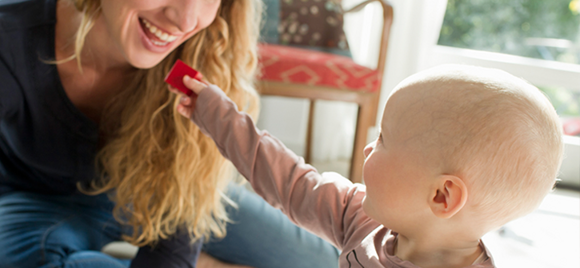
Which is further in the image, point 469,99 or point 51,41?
point 51,41

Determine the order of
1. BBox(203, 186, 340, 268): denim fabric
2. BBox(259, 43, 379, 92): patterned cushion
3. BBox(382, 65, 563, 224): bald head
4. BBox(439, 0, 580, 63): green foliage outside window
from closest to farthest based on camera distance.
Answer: BBox(382, 65, 563, 224): bald head
BBox(203, 186, 340, 268): denim fabric
BBox(259, 43, 379, 92): patterned cushion
BBox(439, 0, 580, 63): green foliage outside window

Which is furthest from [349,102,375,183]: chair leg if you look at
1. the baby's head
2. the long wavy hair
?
the baby's head

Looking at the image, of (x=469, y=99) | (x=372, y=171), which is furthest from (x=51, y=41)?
(x=469, y=99)

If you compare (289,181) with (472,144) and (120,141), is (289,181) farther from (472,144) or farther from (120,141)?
(120,141)

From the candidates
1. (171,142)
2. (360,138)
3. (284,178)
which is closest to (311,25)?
(360,138)

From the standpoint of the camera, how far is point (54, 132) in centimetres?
105

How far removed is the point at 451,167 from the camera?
586 mm

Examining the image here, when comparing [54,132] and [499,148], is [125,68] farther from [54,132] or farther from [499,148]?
[499,148]

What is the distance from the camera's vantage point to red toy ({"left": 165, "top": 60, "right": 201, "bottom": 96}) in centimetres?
86

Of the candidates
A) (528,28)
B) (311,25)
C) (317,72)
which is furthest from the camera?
(528,28)

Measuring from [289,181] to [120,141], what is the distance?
54 cm

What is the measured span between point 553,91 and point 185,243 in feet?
8.27

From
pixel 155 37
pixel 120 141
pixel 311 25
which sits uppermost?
pixel 155 37

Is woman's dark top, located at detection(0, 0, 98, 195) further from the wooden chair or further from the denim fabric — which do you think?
the wooden chair
